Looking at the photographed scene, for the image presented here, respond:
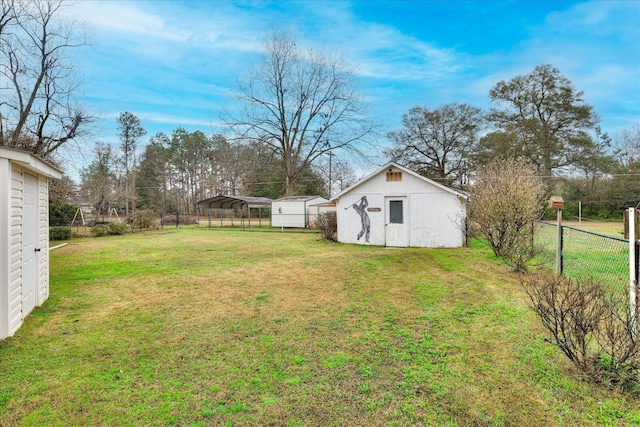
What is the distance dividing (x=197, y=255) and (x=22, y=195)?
6.03m

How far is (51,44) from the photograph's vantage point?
1634 centimetres

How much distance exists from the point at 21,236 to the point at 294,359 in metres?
4.02

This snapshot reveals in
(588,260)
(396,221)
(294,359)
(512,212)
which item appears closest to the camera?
(294,359)

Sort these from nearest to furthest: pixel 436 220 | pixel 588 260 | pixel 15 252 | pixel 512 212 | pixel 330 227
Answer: pixel 15 252
pixel 512 212
pixel 588 260
pixel 436 220
pixel 330 227

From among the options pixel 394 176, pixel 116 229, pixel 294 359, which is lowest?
pixel 294 359

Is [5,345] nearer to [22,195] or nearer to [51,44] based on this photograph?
[22,195]

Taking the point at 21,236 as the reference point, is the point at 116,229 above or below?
below

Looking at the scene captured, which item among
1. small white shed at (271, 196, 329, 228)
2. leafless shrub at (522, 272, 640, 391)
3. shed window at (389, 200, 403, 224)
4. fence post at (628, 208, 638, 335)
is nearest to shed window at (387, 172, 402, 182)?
shed window at (389, 200, 403, 224)

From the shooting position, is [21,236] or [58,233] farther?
[58,233]

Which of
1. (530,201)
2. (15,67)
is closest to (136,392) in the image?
(530,201)

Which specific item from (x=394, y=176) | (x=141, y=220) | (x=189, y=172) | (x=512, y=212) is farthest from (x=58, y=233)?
(x=189, y=172)

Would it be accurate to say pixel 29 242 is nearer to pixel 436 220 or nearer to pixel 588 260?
pixel 436 220

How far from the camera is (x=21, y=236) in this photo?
4289 millimetres

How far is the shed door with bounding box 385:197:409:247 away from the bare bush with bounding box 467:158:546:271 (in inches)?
149
